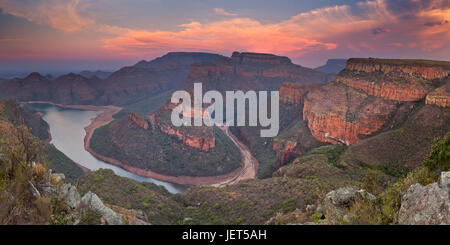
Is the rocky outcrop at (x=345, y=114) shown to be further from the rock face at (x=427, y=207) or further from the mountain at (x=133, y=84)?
the mountain at (x=133, y=84)

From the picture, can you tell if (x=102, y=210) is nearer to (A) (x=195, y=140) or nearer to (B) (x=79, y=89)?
(A) (x=195, y=140)

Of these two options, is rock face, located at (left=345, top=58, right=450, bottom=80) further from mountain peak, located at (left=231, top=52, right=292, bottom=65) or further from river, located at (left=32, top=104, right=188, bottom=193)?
mountain peak, located at (left=231, top=52, right=292, bottom=65)

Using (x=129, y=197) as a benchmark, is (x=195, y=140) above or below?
below

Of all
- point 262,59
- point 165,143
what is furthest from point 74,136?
point 262,59

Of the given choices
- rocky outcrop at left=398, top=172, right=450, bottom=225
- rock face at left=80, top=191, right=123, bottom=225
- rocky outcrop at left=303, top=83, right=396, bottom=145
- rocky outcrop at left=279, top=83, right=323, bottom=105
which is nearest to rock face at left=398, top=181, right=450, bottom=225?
rocky outcrop at left=398, top=172, right=450, bottom=225
